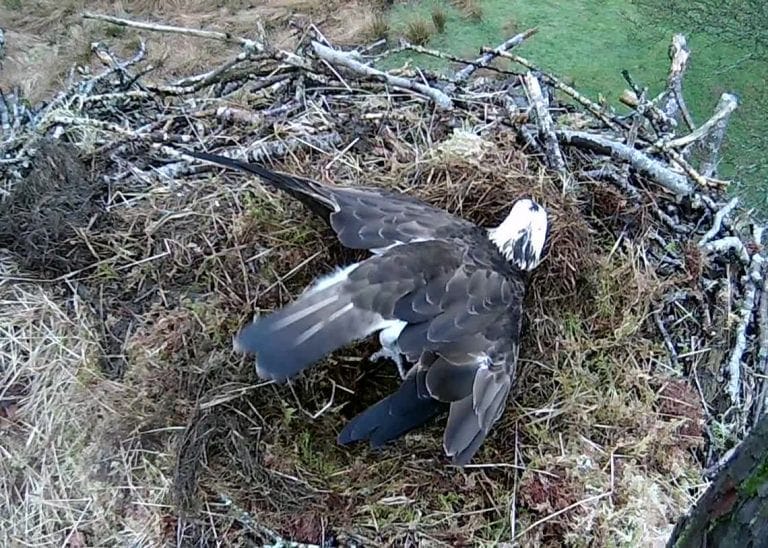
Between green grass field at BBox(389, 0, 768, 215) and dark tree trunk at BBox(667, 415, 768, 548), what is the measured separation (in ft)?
14.6

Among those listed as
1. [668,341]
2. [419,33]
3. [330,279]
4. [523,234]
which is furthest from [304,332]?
[419,33]

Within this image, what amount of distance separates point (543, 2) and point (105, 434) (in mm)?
4487

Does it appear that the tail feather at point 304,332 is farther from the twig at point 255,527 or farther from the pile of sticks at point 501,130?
the pile of sticks at point 501,130

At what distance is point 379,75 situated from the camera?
311 cm

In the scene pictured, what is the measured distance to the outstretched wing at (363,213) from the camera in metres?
2.41

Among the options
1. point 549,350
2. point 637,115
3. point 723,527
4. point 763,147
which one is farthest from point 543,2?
point 723,527

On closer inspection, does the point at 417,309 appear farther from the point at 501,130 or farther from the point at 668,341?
the point at 501,130

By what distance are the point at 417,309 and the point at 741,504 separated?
Result: 1.48m

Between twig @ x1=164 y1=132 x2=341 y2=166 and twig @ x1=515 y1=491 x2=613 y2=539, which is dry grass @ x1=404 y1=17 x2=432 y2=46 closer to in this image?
twig @ x1=164 y1=132 x2=341 y2=166

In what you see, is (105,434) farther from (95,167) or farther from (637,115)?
(637,115)

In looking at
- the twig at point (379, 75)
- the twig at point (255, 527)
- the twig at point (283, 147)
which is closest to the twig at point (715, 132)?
the twig at point (379, 75)

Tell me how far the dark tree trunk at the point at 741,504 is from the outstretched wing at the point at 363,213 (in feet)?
5.03

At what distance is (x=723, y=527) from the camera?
2.99ft

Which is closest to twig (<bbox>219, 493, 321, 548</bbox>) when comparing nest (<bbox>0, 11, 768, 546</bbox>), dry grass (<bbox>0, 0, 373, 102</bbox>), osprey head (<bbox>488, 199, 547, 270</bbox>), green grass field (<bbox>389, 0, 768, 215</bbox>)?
nest (<bbox>0, 11, 768, 546</bbox>)
